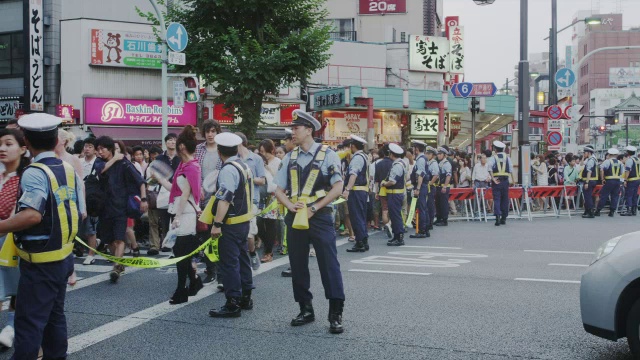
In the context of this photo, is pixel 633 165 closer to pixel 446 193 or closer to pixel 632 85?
pixel 446 193

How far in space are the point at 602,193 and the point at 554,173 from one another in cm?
337

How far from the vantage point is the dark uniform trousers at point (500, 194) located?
17.0 metres

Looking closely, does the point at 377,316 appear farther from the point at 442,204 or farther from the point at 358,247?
the point at 442,204

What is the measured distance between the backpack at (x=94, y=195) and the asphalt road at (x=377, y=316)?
92 centimetres

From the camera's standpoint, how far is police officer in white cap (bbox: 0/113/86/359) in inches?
169

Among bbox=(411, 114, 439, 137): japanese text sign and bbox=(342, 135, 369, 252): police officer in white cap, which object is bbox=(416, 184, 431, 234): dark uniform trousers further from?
bbox=(411, 114, 439, 137): japanese text sign

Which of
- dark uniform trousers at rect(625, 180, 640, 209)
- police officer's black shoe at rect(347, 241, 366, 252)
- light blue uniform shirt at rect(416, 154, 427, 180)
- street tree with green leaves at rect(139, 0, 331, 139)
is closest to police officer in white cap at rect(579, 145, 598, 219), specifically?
dark uniform trousers at rect(625, 180, 640, 209)

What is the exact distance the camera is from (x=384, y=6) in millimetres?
42438

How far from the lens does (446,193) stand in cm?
1709

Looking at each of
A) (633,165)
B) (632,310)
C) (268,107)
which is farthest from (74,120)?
(632,310)

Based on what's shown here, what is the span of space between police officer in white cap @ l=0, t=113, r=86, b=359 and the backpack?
456 centimetres

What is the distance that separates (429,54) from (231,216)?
32.1 meters

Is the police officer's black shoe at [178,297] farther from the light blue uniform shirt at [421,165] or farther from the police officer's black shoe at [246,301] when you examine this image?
the light blue uniform shirt at [421,165]

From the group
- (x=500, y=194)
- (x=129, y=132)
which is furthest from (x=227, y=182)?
(x=129, y=132)
